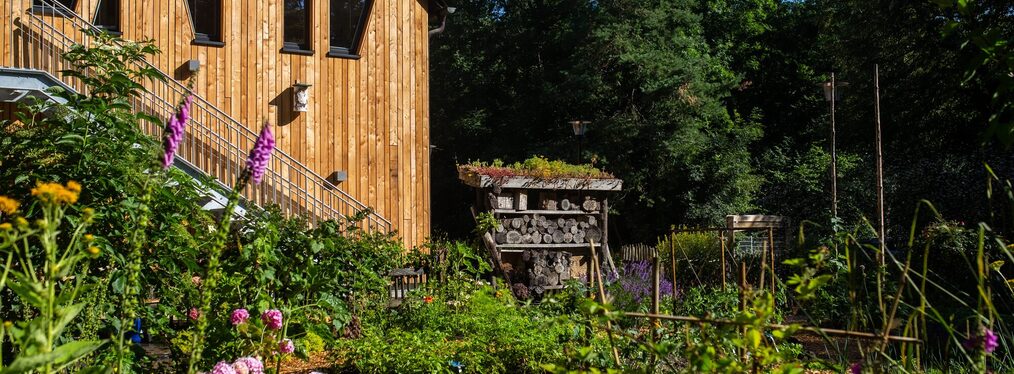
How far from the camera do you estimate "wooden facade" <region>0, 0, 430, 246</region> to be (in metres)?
11.2

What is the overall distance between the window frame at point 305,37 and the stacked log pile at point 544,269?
4024mm

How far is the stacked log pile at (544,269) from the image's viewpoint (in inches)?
455

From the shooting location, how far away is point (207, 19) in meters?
11.5

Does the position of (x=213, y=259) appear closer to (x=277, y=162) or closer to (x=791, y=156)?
(x=277, y=162)

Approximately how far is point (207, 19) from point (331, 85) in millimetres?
1785

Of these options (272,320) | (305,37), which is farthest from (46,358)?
(305,37)

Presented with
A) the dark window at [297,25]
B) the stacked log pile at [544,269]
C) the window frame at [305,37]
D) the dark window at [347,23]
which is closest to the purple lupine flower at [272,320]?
the stacked log pile at [544,269]

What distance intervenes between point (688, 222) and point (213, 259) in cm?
2138

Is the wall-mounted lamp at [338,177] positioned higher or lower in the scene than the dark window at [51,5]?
lower

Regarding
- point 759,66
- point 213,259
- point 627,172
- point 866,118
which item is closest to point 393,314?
point 213,259

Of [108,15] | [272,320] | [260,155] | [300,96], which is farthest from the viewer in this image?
[300,96]

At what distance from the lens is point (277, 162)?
11.5m

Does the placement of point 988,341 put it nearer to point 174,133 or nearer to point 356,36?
point 174,133

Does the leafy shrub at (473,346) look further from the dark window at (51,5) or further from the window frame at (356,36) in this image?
the window frame at (356,36)
